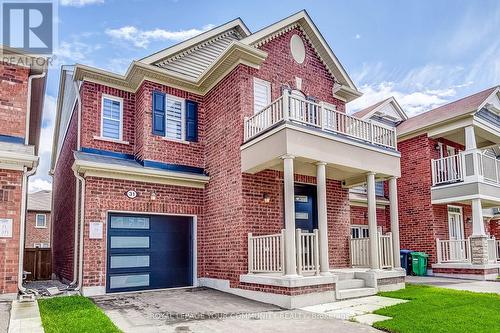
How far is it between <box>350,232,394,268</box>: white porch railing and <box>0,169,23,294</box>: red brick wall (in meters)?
9.68

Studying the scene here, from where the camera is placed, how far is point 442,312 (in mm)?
8414

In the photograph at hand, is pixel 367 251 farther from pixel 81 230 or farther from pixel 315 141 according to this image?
pixel 81 230

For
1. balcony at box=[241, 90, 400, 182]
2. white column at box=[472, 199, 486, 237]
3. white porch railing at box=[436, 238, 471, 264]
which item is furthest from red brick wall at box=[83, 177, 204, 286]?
white column at box=[472, 199, 486, 237]

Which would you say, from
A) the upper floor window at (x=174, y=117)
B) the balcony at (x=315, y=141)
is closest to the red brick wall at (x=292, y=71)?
the balcony at (x=315, y=141)

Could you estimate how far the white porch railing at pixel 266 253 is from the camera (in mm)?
10078

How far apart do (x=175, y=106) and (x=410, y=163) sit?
11.2 m

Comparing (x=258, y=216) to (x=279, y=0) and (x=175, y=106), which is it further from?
(x=279, y=0)

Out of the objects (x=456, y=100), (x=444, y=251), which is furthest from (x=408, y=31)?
(x=444, y=251)

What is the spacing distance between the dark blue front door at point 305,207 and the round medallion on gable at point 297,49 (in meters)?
4.31

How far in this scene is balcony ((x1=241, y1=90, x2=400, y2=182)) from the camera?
1035 centimetres

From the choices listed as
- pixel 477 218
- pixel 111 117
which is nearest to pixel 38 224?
pixel 111 117

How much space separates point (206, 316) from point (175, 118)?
692cm

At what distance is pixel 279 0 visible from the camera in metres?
13.7

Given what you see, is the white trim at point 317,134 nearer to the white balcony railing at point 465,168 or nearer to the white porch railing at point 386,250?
the white porch railing at point 386,250
